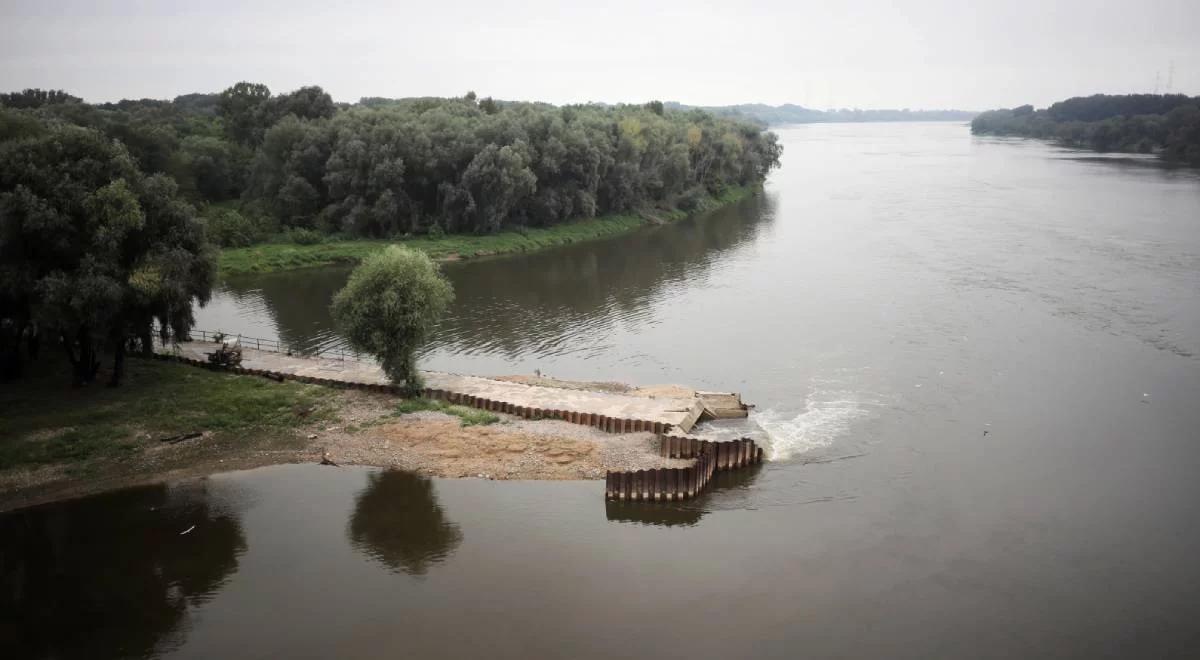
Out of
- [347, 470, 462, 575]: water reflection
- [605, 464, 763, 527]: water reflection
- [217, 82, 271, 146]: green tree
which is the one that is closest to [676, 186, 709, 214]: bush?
[217, 82, 271, 146]: green tree

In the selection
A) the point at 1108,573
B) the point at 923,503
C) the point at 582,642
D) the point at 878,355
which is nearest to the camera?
the point at 582,642

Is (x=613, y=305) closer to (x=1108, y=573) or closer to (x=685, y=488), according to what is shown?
(x=685, y=488)

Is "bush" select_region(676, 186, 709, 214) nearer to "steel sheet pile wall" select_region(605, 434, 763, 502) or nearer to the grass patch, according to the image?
the grass patch

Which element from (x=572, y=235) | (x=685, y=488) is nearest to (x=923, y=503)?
(x=685, y=488)

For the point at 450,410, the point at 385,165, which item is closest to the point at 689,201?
the point at 385,165

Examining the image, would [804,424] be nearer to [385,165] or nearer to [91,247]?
[91,247]

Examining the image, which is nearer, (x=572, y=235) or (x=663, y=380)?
(x=663, y=380)
